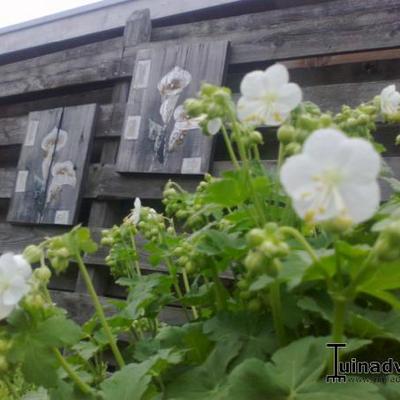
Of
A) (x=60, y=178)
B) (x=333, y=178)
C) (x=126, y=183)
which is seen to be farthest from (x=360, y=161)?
(x=60, y=178)

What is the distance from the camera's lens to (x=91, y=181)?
2033mm

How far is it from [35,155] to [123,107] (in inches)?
20.4

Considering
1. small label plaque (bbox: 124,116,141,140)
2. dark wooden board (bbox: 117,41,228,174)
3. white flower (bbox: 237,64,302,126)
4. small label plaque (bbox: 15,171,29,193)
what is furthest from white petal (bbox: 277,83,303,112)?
small label plaque (bbox: 15,171,29,193)

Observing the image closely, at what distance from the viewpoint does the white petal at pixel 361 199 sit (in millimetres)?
333

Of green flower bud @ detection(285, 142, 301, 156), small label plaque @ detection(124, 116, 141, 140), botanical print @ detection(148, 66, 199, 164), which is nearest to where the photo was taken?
green flower bud @ detection(285, 142, 301, 156)

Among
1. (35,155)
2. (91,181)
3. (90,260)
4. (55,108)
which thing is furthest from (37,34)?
(90,260)

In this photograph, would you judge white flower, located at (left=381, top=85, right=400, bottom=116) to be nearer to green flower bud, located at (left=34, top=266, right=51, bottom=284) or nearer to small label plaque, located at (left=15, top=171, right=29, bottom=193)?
green flower bud, located at (left=34, top=266, right=51, bottom=284)

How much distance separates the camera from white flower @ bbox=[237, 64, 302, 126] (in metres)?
0.50

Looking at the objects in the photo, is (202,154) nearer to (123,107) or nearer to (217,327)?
(123,107)

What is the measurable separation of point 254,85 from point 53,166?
69.3 inches

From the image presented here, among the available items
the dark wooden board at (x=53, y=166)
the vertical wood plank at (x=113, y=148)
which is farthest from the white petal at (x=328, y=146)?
the dark wooden board at (x=53, y=166)

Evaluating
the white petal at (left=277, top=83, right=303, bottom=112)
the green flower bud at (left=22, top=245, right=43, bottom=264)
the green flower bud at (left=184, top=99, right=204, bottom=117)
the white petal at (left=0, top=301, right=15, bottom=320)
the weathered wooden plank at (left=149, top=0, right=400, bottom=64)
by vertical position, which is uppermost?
the weathered wooden plank at (left=149, top=0, right=400, bottom=64)

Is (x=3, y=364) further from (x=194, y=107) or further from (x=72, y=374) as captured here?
(x=194, y=107)

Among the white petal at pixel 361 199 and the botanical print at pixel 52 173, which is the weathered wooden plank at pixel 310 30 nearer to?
the botanical print at pixel 52 173
